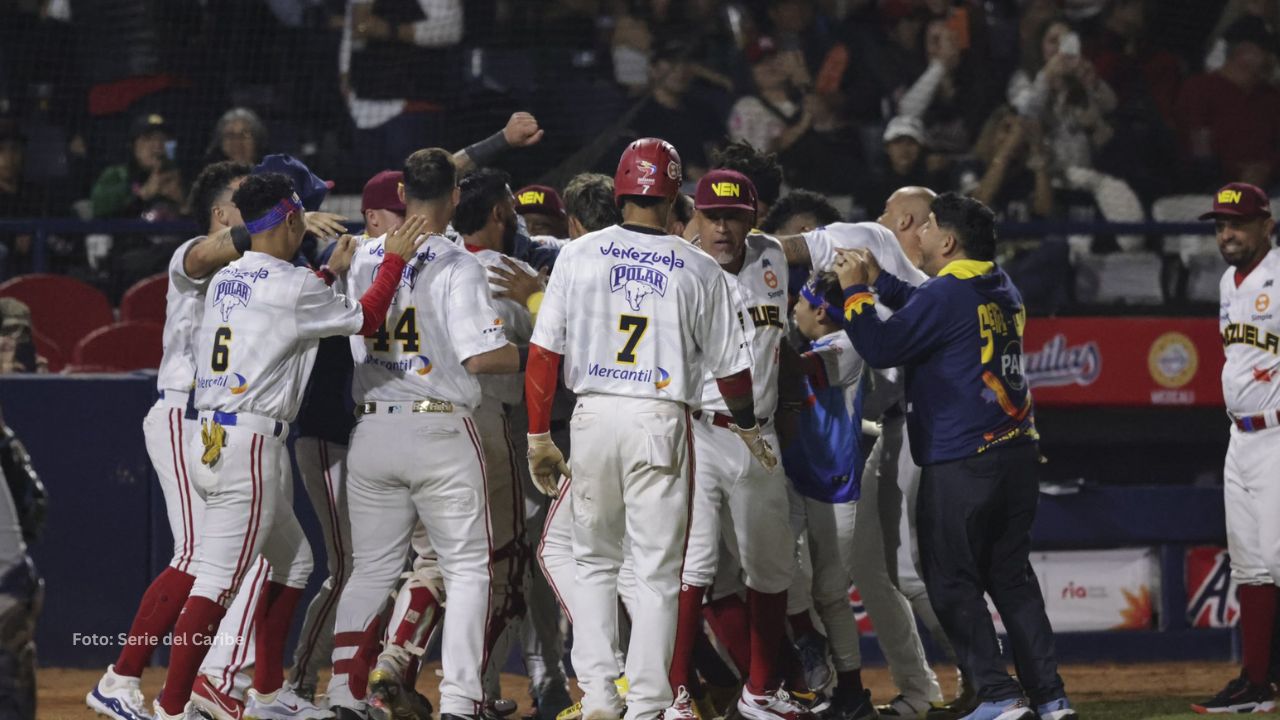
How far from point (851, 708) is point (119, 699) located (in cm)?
276

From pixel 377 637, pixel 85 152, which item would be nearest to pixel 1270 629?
pixel 377 637

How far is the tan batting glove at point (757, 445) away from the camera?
17.8ft

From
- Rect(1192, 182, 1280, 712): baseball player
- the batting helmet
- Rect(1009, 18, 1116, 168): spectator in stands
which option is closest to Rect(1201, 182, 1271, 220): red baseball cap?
Rect(1192, 182, 1280, 712): baseball player

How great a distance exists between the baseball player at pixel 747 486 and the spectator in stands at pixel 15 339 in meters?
3.90

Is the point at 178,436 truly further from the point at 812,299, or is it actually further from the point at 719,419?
the point at 812,299

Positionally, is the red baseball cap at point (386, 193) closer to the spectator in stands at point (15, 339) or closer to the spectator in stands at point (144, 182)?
the spectator in stands at point (15, 339)

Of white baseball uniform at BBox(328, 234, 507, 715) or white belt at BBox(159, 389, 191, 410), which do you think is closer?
white baseball uniform at BBox(328, 234, 507, 715)

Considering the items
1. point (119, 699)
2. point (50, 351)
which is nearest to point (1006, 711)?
point (119, 699)

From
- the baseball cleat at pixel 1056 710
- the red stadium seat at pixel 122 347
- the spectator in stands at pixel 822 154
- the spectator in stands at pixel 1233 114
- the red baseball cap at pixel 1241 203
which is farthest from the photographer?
the spectator in stands at pixel 1233 114

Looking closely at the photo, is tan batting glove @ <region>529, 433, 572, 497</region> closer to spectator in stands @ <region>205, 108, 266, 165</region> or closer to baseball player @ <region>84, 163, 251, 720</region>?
baseball player @ <region>84, 163, 251, 720</region>

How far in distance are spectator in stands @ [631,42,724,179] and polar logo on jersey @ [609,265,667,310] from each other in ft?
15.4

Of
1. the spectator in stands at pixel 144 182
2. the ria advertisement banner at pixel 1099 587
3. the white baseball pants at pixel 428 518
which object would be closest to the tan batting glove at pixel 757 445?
the white baseball pants at pixel 428 518

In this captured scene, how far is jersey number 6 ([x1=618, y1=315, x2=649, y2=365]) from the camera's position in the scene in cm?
524

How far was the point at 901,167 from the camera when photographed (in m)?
9.98
